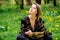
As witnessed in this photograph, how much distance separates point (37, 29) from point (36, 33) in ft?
0.33

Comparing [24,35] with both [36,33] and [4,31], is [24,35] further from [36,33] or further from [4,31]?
[4,31]

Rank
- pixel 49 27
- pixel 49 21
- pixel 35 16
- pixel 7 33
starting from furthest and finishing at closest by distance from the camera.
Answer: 1. pixel 49 21
2. pixel 49 27
3. pixel 7 33
4. pixel 35 16

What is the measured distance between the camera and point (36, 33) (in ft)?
21.2

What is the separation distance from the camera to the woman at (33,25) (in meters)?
6.43

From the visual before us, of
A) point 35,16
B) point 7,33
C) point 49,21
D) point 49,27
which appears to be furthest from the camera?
point 49,21

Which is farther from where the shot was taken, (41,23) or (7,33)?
(7,33)

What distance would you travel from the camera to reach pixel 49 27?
10969mm

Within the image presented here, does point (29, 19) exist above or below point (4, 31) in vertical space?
above

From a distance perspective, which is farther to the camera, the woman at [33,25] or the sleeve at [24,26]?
the sleeve at [24,26]

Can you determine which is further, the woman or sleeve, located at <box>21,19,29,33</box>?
sleeve, located at <box>21,19,29,33</box>

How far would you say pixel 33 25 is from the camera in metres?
6.51

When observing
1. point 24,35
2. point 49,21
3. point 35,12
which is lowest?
point 49,21

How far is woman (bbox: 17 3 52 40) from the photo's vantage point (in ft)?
21.1

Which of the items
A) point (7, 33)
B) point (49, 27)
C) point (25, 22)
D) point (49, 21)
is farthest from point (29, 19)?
point (49, 21)
